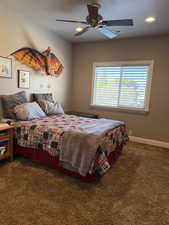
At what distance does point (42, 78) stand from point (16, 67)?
2.49 feet

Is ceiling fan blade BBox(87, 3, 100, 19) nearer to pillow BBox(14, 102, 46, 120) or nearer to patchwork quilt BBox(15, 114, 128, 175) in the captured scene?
patchwork quilt BBox(15, 114, 128, 175)

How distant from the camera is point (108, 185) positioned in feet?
7.00

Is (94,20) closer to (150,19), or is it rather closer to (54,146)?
(150,19)

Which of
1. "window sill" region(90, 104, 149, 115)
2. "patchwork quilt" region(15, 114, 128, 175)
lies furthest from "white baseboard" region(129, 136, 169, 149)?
"patchwork quilt" region(15, 114, 128, 175)

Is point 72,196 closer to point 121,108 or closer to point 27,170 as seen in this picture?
point 27,170

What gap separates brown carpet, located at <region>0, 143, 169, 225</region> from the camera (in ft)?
Result: 5.11

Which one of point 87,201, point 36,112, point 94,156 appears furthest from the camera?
point 36,112

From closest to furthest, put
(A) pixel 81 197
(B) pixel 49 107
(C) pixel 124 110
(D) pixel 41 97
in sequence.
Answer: (A) pixel 81 197, (B) pixel 49 107, (D) pixel 41 97, (C) pixel 124 110

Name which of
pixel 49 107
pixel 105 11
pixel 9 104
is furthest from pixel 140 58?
pixel 9 104

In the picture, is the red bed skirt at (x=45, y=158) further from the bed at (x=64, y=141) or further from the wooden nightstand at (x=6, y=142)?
the wooden nightstand at (x=6, y=142)

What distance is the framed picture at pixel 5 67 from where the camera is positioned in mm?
2891

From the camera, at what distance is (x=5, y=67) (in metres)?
2.95

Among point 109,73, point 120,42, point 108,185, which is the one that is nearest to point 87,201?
point 108,185

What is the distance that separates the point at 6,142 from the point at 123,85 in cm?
319
